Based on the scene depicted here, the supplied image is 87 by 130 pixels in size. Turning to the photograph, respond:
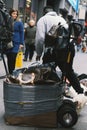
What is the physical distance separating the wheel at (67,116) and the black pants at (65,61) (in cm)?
64

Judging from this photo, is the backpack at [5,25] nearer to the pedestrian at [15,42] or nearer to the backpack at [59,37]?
the pedestrian at [15,42]

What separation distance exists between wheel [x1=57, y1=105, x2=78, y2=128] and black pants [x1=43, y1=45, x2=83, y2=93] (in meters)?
0.64

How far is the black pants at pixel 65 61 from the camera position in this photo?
7.08m

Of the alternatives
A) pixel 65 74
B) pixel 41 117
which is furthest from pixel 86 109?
pixel 41 117

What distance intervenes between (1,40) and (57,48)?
2686 millimetres

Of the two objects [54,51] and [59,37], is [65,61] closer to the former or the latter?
[54,51]

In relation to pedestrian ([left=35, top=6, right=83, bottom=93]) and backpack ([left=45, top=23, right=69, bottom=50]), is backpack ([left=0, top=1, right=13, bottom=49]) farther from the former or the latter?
backpack ([left=45, top=23, right=69, bottom=50])

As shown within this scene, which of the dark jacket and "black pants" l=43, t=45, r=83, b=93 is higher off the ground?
"black pants" l=43, t=45, r=83, b=93

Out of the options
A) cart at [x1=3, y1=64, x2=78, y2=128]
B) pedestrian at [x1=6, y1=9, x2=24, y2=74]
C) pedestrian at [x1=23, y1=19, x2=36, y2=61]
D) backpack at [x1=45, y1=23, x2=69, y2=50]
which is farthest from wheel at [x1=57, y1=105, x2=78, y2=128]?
pedestrian at [x1=23, y1=19, x2=36, y2=61]

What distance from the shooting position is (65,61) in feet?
23.4

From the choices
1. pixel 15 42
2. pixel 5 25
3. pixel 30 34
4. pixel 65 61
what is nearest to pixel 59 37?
pixel 65 61

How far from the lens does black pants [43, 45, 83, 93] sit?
7.08 meters

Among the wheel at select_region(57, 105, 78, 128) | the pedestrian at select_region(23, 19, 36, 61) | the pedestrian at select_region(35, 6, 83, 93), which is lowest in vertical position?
the pedestrian at select_region(23, 19, 36, 61)

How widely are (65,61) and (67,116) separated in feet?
2.82
